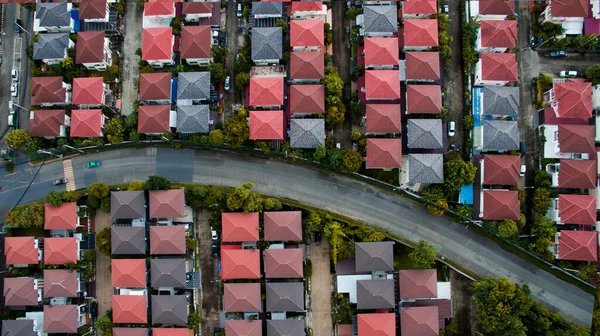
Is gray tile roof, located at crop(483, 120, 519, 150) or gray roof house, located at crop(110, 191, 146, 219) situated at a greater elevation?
gray tile roof, located at crop(483, 120, 519, 150)

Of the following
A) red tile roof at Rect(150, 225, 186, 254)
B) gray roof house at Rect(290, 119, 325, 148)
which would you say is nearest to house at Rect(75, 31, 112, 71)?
red tile roof at Rect(150, 225, 186, 254)

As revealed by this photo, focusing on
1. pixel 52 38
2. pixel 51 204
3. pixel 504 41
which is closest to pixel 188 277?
pixel 51 204

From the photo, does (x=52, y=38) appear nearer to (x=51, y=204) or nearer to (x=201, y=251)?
(x=51, y=204)

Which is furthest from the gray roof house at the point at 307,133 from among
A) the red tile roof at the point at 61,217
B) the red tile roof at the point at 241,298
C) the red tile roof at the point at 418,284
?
the red tile roof at the point at 61,217

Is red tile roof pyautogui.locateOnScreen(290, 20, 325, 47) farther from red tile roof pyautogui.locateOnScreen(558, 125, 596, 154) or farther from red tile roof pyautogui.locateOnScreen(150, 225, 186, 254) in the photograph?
red tile roof pyautogui.locateOnScreen(558, 125, 596, 154)

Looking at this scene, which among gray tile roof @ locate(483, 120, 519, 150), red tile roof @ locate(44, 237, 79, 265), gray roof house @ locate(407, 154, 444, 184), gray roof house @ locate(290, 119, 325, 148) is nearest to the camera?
gray roof house @ locate(407, 154, 444, 184)

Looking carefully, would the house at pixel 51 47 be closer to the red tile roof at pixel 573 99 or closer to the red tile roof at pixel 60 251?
the red tile roof at pixel 60 251
